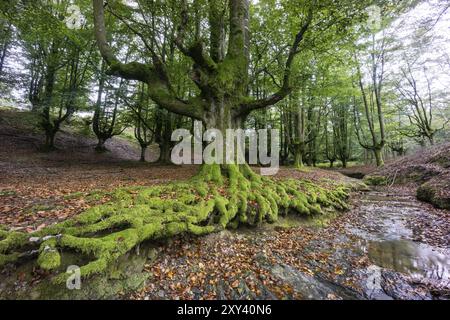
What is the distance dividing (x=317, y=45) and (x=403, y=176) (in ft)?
32.9

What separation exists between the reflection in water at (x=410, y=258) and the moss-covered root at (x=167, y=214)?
2.05 meters

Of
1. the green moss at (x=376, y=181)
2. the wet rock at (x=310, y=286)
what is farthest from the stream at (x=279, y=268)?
the green moss at (x=376, y=181)

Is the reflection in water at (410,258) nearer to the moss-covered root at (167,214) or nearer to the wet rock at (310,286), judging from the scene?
the wet rock at (310,286)

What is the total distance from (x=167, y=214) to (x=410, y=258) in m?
4.89

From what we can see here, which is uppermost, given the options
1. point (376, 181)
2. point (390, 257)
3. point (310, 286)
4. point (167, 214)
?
point (376, 181)

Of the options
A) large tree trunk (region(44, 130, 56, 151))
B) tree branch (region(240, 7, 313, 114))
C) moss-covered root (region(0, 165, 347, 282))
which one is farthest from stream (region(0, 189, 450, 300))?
large tree trunk (region(44, 130, 56, 151))

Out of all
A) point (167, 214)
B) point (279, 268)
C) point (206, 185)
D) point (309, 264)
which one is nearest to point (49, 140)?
point (206, 185)

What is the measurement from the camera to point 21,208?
3818 millimetres

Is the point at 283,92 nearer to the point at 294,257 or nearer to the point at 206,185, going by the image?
the point at 206,185

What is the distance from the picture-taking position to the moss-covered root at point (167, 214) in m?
2.65

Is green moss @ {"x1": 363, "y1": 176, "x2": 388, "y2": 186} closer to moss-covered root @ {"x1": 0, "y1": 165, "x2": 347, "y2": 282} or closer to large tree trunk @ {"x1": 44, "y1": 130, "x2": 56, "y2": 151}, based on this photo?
Result: moss-covered root @ {"x1": 0, "y1": 165, "x2": 347, "y2": 282}

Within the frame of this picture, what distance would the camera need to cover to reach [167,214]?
156 inches
